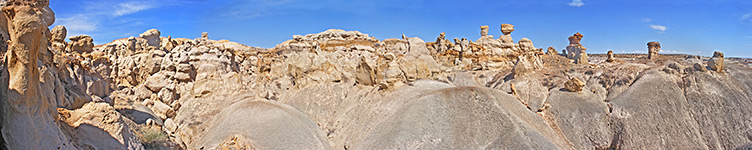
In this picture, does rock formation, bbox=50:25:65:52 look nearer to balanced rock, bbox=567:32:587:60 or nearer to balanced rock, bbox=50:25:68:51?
balanced rock, bbox=50:25:68:51

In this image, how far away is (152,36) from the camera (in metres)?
51.3

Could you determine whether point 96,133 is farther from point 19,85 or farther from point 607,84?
point 607,84

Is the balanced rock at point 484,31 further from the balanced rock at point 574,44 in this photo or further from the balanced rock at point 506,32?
the balanced rock at point 574,44

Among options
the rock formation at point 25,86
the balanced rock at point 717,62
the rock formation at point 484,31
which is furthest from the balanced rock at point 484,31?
the rock formation at point 25,86

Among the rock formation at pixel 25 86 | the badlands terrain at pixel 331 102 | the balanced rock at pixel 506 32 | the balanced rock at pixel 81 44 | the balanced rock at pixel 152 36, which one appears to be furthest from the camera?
the balanced rock at pixel 152 36

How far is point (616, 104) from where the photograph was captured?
90.7ft

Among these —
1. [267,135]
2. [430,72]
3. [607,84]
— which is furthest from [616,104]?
[267,135]

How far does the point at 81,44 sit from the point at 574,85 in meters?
34.8

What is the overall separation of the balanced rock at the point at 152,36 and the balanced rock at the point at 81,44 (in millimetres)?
16315

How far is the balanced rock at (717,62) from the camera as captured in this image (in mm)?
28950

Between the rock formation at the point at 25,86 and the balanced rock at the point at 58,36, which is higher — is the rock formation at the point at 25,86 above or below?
below

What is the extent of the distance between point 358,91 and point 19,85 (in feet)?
81.9

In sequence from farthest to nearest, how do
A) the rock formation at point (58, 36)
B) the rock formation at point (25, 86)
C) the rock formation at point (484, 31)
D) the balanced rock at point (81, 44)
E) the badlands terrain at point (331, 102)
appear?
the rock formation at point (484, 31) → the balanced rock at point (81, 44) → the rock formation at point (58, 36) → the badlands terrain at point (331, 102) → the rock formation at point (25, 86)

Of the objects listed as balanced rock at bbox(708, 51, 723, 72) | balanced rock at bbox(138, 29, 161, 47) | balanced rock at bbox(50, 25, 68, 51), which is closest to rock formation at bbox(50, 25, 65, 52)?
balanced rock at bbox(50, 25, 68, 51)
